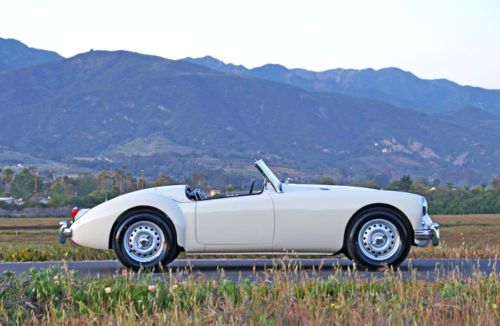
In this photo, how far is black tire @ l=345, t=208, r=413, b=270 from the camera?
38.9ft

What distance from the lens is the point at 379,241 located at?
11.9 metres

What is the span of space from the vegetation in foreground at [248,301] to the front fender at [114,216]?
227 centimetres

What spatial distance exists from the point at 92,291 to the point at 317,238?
3993 millimetres

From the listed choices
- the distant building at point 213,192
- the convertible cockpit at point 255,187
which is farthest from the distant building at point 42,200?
the convertible cockpit at point 255,187

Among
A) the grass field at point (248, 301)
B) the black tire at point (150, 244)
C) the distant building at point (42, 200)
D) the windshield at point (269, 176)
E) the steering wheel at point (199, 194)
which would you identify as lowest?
the grass field at point (248, 301)

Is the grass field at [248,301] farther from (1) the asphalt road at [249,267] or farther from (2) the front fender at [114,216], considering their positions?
(2) the front fender at [114,216]

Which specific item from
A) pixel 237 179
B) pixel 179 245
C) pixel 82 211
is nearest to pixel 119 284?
pixel 179 245

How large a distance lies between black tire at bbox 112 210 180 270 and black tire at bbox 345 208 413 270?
7.07ft

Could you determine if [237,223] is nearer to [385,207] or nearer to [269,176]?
[269,176]

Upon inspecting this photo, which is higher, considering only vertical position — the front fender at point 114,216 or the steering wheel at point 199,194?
the steering wheel at point 199,194

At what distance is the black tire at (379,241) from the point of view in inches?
467

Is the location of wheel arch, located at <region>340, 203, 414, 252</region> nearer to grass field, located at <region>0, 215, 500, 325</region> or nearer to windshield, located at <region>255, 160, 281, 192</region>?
windshield, located at <region>255, 160, 281, 192</region>

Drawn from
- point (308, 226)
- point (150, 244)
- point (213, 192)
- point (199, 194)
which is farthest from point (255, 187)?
point (150, 244)

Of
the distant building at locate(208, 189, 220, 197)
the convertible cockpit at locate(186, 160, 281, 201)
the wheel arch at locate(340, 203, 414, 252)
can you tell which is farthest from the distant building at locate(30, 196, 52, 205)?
the wheel arch at locate(340, 203, 414, 252)
